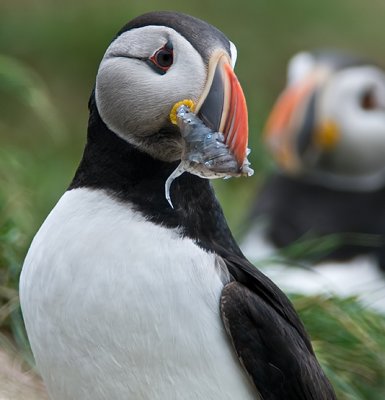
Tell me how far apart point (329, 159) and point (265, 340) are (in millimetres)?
5113

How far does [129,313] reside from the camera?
3.04 meters

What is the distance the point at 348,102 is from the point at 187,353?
523 centimetres

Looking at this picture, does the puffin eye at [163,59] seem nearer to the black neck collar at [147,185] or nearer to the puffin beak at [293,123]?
the black neck collar at [147,185]

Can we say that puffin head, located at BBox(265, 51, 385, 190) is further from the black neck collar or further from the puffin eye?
the puffin eye

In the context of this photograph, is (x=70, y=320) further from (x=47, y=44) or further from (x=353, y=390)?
(x=47, y=44)

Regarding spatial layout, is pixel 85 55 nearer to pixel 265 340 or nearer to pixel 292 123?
pixel 292 123

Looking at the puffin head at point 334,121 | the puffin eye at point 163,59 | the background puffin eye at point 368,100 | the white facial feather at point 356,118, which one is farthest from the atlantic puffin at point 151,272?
the background puffin eye at point 368,100

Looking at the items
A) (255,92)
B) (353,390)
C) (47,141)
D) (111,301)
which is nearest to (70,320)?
(111,301)

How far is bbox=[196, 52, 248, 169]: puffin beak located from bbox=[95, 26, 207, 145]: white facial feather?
0.03 meters

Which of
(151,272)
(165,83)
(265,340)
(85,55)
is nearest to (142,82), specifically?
(165,83)

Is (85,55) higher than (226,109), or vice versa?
(226,109)

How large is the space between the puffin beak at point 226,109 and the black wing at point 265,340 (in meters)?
0.34

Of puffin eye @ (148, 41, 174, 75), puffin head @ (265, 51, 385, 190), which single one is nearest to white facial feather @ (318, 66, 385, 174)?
puffin head @ (265, 51, 385, 190)

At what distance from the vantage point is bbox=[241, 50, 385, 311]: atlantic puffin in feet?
23.5
